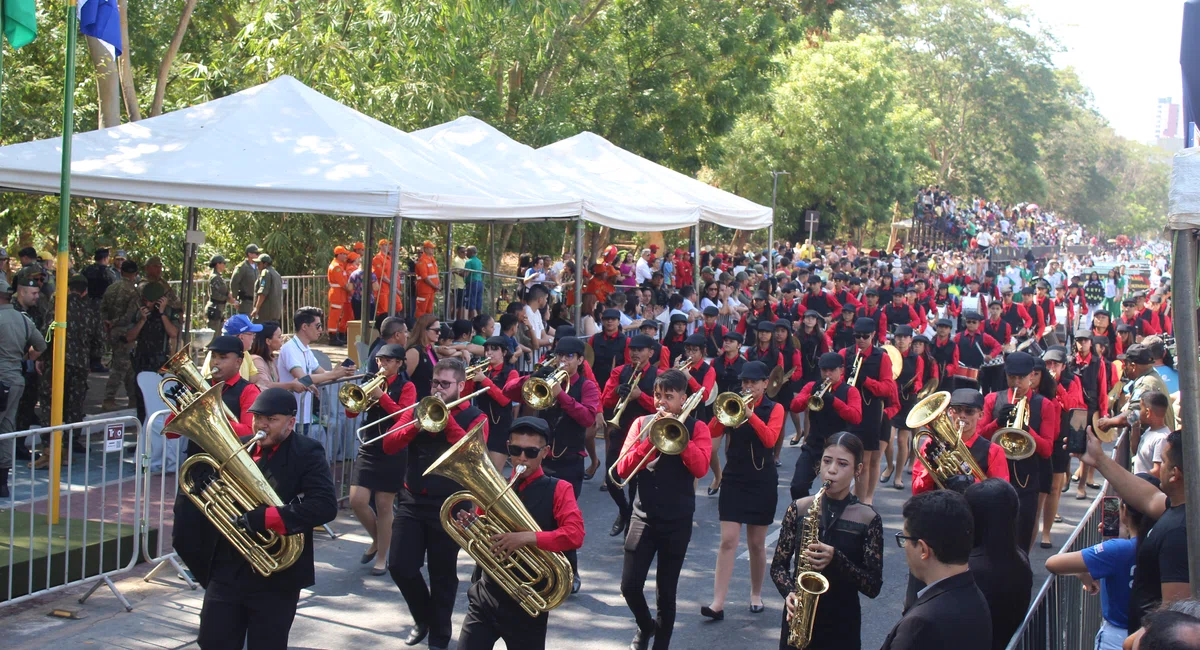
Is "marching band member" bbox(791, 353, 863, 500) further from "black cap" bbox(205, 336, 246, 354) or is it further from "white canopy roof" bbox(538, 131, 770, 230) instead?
"white canopy roof" bbox(538, 131, 770, 230)

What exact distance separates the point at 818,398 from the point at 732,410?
2.11m

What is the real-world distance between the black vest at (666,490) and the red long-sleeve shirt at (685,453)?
1.8 inches

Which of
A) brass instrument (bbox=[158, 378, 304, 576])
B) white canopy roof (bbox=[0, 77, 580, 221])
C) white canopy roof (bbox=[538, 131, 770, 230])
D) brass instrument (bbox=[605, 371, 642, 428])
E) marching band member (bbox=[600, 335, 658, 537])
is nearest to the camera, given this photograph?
brass instrument (bbox=[158, 378, 304, 576])

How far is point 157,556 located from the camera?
756cm

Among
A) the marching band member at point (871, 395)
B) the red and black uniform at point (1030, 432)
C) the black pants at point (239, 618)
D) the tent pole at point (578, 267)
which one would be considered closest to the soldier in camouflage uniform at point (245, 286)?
the tent pole at point (578, 267)

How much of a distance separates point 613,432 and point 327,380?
92.4 inches

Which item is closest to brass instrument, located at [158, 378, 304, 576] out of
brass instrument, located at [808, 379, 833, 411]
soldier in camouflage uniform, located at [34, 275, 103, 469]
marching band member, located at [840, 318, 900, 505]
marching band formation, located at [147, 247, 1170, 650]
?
marching band formation, located at [147, 247, 1170, 650]

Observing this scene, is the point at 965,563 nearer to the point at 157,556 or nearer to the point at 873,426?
the point at 157,556

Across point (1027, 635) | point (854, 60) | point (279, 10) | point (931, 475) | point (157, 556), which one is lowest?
point (157, 556)

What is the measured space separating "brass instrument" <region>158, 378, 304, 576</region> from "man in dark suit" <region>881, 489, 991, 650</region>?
2.70 m

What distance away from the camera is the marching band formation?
5.09m

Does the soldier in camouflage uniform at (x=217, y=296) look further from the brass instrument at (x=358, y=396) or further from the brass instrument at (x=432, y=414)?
the brass instrument at (x=432, y=414)

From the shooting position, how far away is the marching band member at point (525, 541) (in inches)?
201

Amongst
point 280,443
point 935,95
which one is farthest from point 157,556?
point 935,95
